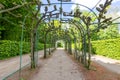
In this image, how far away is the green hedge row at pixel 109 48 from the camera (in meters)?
28.9

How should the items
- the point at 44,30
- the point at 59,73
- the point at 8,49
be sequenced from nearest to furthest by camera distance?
the point at 59,73, the point at 8,49, the point at 44,30

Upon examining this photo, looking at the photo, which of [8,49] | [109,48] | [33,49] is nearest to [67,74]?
[33,49]

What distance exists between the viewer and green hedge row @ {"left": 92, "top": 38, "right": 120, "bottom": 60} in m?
28.9

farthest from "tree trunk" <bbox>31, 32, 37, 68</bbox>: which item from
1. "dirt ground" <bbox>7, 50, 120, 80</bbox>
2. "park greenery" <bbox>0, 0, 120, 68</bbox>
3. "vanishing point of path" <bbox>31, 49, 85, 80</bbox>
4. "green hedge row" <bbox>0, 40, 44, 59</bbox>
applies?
"green hedge row" <bbox>0, 40, 44, 59</bbox>

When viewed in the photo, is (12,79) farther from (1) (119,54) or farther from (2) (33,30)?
(1) (119,54)

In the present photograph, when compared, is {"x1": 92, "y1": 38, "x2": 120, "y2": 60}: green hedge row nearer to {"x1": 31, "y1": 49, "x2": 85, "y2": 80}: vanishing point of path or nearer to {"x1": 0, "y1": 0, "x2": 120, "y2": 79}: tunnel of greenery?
{"x1": 0, "y1": 0, "x2": 120, "y2": 79}: tunnel of greenery

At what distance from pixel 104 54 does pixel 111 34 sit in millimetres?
39811

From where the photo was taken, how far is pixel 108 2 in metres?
15.6

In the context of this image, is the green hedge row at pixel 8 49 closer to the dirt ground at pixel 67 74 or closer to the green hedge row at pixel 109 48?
the dirt ground at pixel 67 74

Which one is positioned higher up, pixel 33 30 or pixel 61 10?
pixel 61 10

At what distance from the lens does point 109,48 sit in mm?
31609

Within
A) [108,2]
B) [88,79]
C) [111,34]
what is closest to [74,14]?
[108,2]

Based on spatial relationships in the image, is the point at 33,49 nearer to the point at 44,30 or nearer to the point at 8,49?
the point at 8,49

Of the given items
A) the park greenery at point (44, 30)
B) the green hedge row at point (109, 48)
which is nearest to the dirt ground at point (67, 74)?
the park greenery at point (44, 30)
